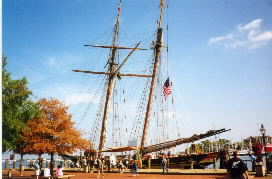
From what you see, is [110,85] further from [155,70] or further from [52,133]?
[52,133]

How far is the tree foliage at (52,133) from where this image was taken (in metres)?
24.6

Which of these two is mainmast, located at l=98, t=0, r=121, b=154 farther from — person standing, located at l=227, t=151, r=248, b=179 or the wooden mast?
person standing, located at l=227, t=151, r=248, b=179

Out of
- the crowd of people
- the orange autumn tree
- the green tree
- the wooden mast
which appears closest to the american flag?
the wooden mast

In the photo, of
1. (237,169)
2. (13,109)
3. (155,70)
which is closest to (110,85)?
(155,70)

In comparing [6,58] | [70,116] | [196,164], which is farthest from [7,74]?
[196,164]

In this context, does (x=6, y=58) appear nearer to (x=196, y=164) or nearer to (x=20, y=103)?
(x=20, y=103)

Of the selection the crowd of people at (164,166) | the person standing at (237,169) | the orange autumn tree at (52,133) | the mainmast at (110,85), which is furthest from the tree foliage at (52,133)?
the person standing at (237,169)

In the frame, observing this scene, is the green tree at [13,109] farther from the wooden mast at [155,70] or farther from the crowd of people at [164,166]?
the wooden mast at [155,70]

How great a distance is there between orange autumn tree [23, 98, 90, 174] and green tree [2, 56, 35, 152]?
1565 mm

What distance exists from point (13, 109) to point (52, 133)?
20.0ft

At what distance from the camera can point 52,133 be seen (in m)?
24.7

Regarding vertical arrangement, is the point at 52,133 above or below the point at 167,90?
below

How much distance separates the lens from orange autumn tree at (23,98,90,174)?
24562 millimetres

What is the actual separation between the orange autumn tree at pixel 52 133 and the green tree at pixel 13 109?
61.6 inches
